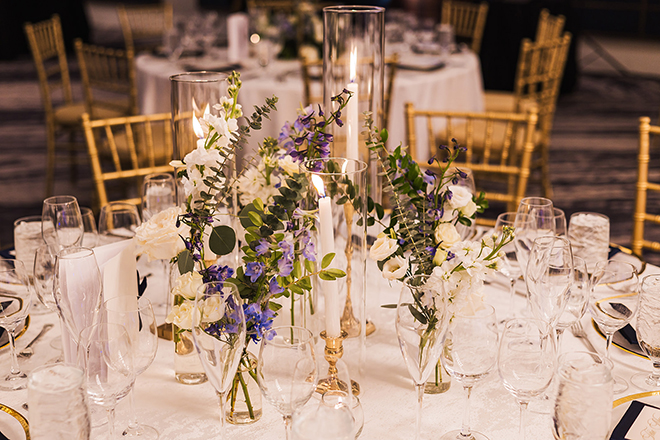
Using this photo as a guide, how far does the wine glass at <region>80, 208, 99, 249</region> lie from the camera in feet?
4.92

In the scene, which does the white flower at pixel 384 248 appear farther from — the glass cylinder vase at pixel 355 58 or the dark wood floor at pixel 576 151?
the dark wood floor at pixel 576 151

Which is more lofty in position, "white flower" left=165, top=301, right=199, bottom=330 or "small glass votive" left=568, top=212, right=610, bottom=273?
"white flower" left=165, top=301, right=199, bottom=330

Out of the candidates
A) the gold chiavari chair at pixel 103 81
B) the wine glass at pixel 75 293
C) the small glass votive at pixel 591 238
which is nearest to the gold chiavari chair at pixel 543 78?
the gold chiavari chair at pixel 103 81

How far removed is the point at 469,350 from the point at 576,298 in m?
0.29

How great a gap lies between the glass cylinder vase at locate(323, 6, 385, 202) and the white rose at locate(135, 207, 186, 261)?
14.4 inches

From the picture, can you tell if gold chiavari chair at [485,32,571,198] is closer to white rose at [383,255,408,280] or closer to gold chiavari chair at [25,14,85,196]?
gold chiavari chair at [25,14,85,196]

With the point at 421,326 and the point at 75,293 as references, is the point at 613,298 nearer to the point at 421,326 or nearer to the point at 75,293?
the point at 421,326

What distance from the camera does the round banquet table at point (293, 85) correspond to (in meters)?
3.20

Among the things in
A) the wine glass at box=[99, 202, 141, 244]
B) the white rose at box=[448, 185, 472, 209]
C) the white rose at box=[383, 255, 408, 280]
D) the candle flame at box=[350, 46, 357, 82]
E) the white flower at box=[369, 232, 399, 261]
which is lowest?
the wine glass at box=[99, 202, 141, 244]

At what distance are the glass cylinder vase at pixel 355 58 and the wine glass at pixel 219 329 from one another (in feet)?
1.51

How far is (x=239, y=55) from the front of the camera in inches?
150

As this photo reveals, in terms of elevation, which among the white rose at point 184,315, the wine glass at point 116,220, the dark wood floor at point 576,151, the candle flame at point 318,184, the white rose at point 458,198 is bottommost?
the dark wood floor at point 576,151

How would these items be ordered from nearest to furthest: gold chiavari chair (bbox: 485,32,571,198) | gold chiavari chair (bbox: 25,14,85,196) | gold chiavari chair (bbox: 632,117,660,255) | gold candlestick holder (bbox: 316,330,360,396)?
gold candlestick holder (bbox: 316,330,360,396), gold chiavari chair (bbox: 632,117,660,255), gold chiavari chair (bbox: 485,32,571,198), gold chiavari chair (bbox: 25,14,85,196)

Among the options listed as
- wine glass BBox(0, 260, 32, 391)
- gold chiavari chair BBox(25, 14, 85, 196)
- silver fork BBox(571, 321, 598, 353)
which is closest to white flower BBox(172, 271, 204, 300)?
wine glass BBox(0, 260, 32, 391)
